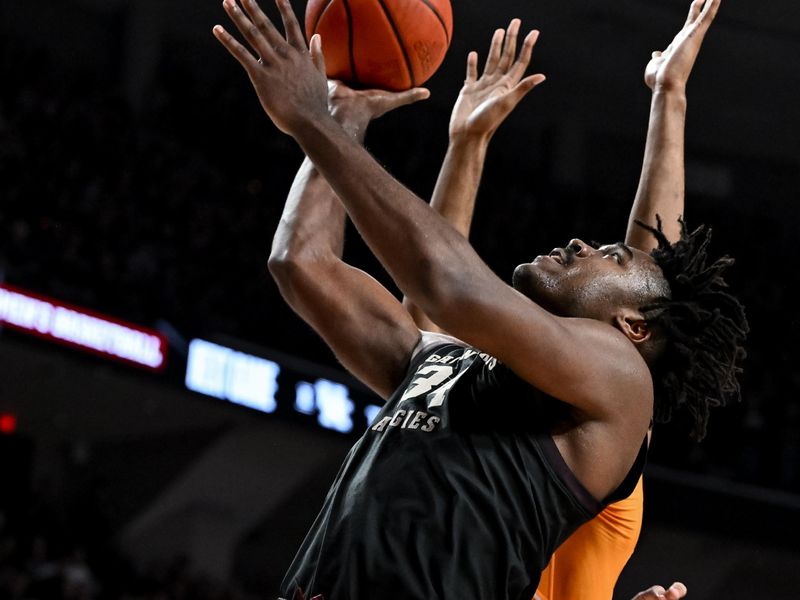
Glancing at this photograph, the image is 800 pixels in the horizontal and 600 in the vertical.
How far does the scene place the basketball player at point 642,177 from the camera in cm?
284

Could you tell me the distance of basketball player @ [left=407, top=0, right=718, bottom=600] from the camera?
9.32 feet

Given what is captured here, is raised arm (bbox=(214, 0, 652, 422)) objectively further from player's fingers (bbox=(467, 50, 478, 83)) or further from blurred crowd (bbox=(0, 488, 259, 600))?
blurred crowd (bbox=(0, 488, 259, 600))

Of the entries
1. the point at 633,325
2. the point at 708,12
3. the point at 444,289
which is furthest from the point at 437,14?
the point at 444,289

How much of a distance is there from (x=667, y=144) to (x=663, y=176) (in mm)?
99

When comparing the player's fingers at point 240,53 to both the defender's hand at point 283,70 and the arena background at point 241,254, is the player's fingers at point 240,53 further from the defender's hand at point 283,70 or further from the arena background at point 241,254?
the arena background at point 241,254

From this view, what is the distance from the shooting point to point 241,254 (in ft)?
39.4

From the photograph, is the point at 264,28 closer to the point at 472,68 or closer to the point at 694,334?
the point at 694,334

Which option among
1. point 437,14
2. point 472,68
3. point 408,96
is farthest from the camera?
point 472,68

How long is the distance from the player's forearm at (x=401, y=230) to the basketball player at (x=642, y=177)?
3.17ft

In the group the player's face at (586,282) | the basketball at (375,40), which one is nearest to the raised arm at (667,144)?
the player's face at (586,282)

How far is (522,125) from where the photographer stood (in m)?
16.2

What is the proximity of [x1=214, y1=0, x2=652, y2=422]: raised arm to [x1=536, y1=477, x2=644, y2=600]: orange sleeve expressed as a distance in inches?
23.7

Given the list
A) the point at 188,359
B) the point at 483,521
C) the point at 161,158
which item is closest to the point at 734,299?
the point at 483,521

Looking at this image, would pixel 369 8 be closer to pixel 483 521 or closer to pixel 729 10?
pixel 483 521
